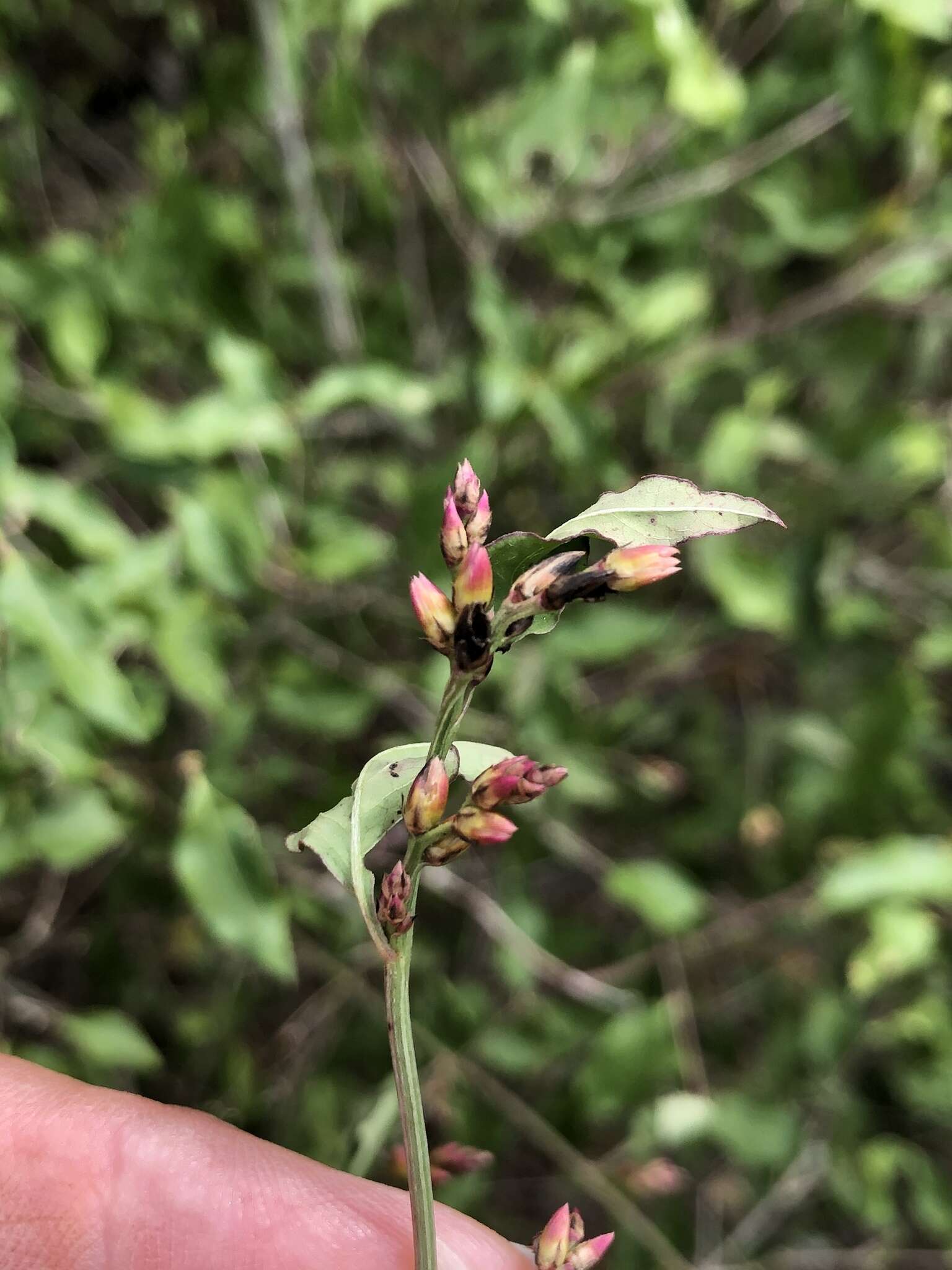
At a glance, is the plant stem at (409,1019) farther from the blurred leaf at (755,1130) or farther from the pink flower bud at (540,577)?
the blurred leaf at (755,1130)

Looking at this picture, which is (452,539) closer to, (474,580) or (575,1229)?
(474,580)

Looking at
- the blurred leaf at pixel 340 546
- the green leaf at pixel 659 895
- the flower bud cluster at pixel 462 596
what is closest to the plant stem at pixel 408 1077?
the flower bud cluster at pixel 462 596

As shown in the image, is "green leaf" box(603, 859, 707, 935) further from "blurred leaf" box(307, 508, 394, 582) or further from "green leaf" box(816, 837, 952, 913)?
"blurred leaf" box(307, 508, 394, 582)

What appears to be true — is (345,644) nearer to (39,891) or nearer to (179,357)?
(179,357)

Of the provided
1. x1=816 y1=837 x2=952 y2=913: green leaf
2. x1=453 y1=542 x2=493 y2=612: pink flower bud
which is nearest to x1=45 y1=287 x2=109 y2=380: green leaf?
x1=453 y1=542 x2=493 y2=612: pink flower bud

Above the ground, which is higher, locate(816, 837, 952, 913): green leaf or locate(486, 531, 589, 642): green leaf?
locate(816, 837, 952, 913): green leaf
